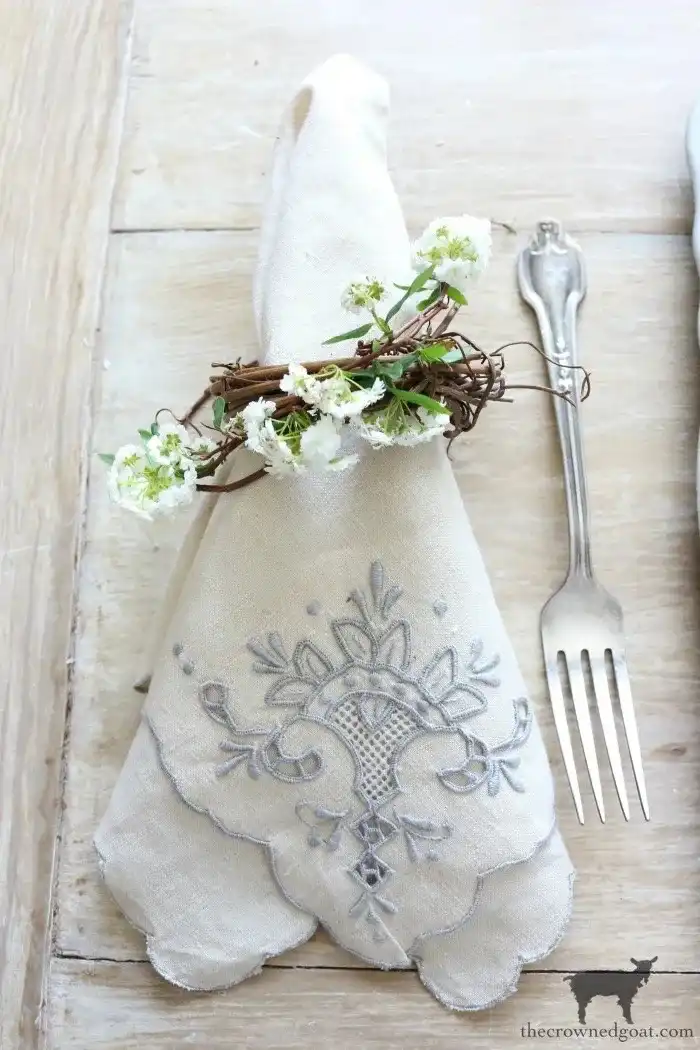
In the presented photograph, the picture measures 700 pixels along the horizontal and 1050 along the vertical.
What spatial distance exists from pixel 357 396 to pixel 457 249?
11 cm

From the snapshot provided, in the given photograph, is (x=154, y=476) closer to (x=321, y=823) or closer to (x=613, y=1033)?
(x=321, y=823)

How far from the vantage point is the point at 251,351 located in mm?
738

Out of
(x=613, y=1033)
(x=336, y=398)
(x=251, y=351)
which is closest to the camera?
(x=336, y=398)

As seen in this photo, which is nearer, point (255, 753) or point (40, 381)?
point (255, 753)

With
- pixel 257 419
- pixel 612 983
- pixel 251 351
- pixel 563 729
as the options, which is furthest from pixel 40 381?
pixel 612 983

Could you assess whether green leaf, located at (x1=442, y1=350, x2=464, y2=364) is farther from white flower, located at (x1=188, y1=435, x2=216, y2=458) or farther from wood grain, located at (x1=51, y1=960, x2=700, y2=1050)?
wood grain, located at (x1=51, y1=960, x2=700, y2=1050)

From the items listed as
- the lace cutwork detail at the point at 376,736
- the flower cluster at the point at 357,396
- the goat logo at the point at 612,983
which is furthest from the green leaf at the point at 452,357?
the goat logo at the point at 612,983

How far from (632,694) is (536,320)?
0.31 meters

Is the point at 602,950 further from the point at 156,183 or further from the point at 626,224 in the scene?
the point at 156,183

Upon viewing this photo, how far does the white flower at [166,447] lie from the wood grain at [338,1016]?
376 mm

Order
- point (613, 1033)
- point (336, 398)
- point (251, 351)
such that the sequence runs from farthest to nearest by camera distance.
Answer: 1. point (251, 351)
2. point (613, 1033)
3. point (336, 398)

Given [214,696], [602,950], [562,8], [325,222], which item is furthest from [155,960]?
[562,8]

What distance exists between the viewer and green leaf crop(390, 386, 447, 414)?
1.75ft

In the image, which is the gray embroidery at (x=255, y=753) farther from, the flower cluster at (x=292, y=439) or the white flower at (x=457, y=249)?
the white flower at (x=457, y=249)
